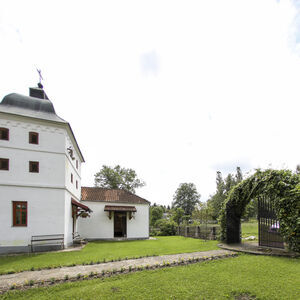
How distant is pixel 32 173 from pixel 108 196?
8598mm

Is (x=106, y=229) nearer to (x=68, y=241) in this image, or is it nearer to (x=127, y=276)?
(x=68, y=241)

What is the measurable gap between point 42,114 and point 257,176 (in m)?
13.4

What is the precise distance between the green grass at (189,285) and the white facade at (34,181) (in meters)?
7.28

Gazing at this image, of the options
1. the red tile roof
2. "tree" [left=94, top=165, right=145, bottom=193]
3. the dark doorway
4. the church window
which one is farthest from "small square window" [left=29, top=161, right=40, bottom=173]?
"tree" [left=94, top=165, right=145, bottom=193]

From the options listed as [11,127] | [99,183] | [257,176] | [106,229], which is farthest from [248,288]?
[99,183]

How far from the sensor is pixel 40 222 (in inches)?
446

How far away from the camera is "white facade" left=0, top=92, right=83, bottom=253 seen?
10.8 metres

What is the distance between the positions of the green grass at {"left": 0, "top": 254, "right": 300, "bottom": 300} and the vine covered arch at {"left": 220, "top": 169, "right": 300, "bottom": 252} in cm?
216

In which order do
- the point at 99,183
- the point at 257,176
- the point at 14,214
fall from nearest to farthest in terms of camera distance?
the point at 257,176 < the point at 14,214 < the point at 99,183

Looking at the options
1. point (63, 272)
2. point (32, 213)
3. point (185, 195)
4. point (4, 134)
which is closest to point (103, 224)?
point (32, 213)

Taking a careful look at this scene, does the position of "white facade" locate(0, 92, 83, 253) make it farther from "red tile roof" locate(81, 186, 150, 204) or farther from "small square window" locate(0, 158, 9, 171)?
"red tile roof" locate(81, 186, 150, 204)

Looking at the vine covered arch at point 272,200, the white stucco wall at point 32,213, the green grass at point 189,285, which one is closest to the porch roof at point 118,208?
the white stucco wall at point 32,213

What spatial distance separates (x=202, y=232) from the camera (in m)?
15.9

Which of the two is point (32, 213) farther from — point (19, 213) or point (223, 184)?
point (223, 184)
